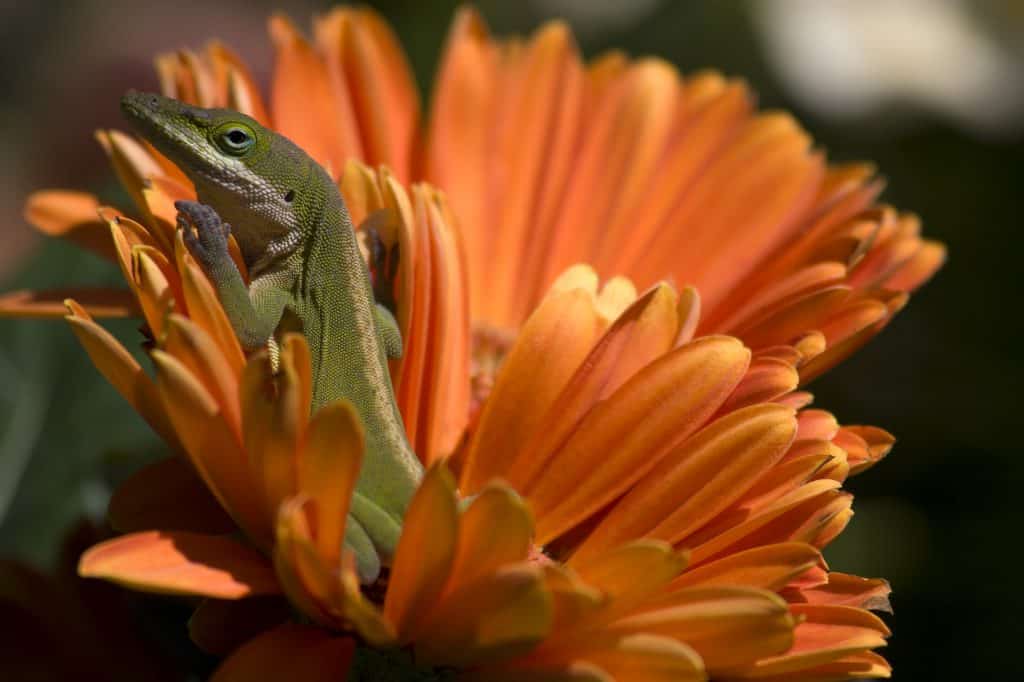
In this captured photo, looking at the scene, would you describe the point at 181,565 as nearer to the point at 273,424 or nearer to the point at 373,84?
the point at 273,424

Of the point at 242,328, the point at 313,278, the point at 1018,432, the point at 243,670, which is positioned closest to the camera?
the point at 243,670

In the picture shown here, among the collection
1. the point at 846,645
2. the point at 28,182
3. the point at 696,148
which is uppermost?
the point at 696,148

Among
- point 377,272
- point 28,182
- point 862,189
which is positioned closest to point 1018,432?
point 862,189

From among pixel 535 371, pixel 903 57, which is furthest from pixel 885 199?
pixel 535 371

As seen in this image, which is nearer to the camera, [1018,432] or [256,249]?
[256,249]

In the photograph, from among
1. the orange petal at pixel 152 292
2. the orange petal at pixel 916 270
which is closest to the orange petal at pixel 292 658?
the orange petal at pixel 152 292

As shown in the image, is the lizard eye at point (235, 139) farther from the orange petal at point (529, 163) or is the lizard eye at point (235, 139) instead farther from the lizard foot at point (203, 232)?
the orange petal at point (529, 163)

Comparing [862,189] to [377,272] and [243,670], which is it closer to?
[377,272]

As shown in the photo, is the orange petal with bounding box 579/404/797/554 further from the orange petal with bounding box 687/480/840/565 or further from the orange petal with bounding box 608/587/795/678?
the orange petal with bounding box 608/587/795/678
